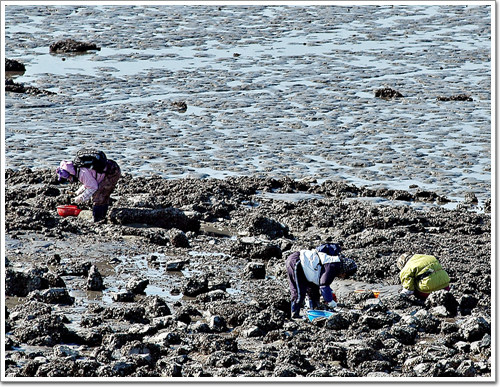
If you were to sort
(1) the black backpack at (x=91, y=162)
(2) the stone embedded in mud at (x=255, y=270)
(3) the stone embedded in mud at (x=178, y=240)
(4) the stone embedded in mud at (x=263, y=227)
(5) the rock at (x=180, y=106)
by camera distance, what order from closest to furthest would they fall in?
(2) the stone embedded in mud at (x=255, y=270), (3) the stone embedded in mud at (x=178, y=240), (4) the stone embedded in mud at (x=263, y=227), (1) the black backpack at (x=91, y=162), (5) the rock at (x=180, y=106)

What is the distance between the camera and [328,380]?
822 cm

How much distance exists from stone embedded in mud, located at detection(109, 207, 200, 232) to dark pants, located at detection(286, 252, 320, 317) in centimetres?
313

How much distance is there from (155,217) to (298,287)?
3.74 metres

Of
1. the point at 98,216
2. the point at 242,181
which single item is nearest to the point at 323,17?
the point at 242,181

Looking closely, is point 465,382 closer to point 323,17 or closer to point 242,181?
point 242,181

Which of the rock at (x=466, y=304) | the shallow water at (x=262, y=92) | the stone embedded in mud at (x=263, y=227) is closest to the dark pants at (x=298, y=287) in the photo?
the rock at (x=466, y=304)

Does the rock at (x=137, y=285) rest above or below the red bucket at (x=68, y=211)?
above

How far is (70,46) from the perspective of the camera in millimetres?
26203

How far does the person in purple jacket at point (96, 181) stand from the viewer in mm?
13742

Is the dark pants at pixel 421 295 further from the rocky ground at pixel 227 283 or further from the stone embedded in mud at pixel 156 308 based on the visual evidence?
the stone embedded in mud at pixel 156 308

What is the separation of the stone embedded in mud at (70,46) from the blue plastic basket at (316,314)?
56.8 ft

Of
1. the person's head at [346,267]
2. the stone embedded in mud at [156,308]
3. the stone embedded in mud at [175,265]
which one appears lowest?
the stone embedded in mud at [175,265]

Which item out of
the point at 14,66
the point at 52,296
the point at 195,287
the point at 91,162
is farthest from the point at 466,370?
the point at 14,66

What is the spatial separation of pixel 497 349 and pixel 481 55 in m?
19.2
